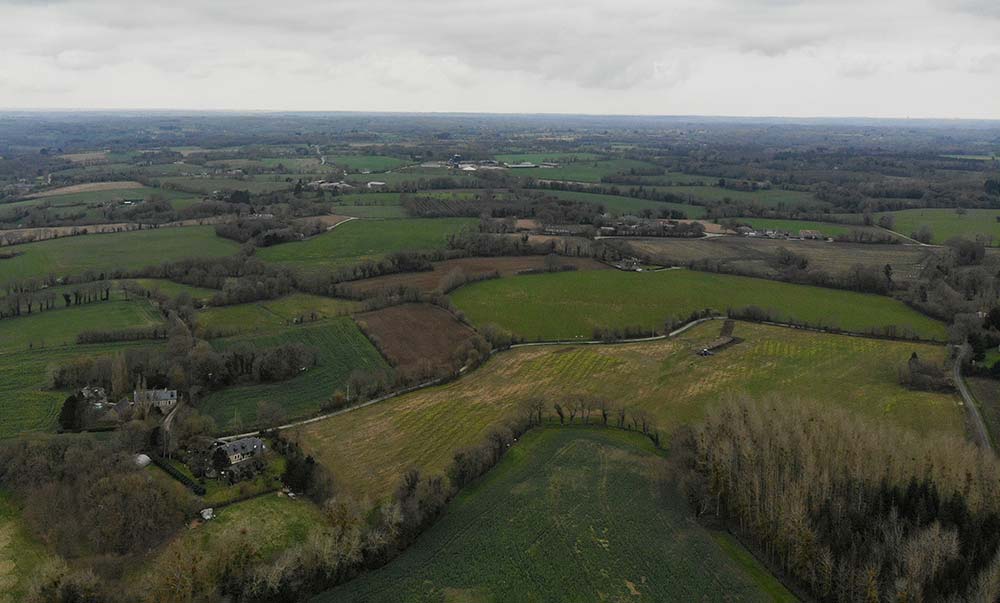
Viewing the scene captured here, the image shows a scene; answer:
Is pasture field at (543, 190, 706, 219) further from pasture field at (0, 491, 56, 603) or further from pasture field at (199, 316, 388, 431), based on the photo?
pasture field at (0, 491, 56, 603)

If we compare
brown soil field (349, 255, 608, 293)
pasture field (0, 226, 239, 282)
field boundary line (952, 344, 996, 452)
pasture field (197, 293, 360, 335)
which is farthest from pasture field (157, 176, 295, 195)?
field boundary line (952, 344, 996, 452)

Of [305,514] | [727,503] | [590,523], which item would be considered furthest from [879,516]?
[305,514]

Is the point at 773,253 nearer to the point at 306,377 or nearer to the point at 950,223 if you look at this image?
the point at 950,223

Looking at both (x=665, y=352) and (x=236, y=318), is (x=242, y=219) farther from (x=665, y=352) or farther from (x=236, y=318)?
(x=665, y=352)

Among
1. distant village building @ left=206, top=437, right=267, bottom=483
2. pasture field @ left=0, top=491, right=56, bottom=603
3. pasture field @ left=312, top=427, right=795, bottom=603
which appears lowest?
pasture field @ left=312, top=427, right=795, bottom=603

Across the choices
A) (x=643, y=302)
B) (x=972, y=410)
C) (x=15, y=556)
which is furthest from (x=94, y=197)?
(x=972, y=410)

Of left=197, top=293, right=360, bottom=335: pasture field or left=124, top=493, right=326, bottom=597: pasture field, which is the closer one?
left=124, top=493, right=326, bottom=597: pasture field

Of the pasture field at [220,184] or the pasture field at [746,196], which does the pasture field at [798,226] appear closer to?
the pasture field at [746,196]
